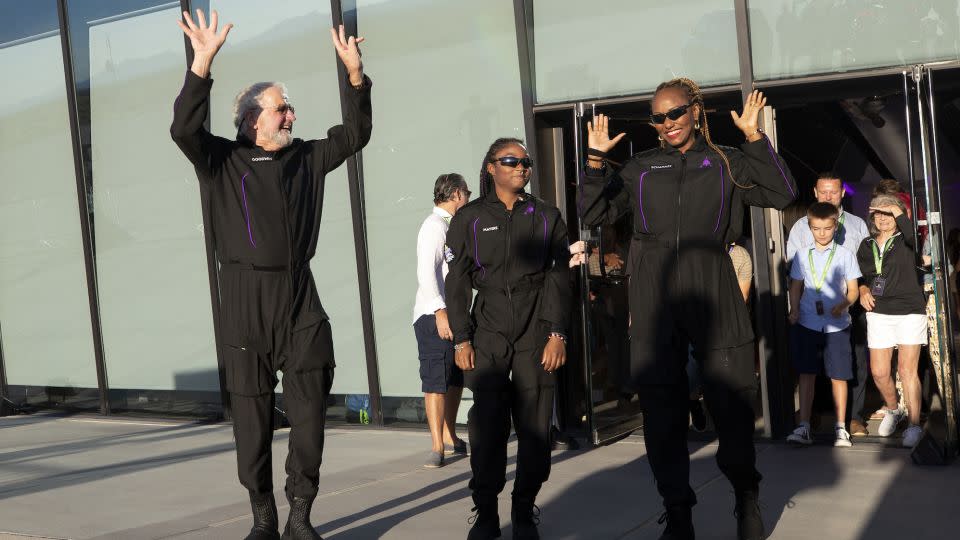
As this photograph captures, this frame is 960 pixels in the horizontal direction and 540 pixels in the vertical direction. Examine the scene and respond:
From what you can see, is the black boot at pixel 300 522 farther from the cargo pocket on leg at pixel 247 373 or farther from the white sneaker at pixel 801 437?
the white sneaker at pixel 801 437

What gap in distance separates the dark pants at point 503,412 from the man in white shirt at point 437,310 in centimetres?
Answer: 171

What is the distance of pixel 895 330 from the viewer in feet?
22.9

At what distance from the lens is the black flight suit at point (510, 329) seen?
183 inches

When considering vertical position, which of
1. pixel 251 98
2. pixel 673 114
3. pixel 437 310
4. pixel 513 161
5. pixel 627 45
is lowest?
pixel 437 310

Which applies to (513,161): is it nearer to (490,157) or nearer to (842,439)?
(490,157)

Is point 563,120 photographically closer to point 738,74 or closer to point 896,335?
Result: point 738,74

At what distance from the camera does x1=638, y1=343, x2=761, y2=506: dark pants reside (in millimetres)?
4379

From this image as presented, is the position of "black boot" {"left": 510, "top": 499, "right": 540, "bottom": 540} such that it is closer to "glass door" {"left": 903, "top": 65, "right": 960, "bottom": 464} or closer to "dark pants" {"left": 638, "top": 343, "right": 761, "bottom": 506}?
"dark pants" {"left": 638, "top": 343, "right": 761, "bottom": 506}

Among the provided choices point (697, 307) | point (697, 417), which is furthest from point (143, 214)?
point (697, 307)

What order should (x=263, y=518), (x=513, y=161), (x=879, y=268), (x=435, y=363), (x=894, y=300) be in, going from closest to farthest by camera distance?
(x=263, y=518) → (x=513, y=161) → (x=435, y=363) → (x=894, y=300) → (x=879, y=268)

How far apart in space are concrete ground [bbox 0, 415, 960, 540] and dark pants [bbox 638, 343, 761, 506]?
1.57ft

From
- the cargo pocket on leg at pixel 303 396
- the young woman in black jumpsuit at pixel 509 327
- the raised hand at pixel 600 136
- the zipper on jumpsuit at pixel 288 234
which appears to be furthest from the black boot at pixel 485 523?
the raised hand at pixel 600 136

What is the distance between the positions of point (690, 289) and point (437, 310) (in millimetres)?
2244

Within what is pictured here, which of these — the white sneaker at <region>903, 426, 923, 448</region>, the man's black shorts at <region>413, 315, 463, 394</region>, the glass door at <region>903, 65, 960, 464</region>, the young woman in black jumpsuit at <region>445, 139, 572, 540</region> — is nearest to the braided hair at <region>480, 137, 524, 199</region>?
the young woman in black jumpsuit at <region>445, 139, 572, 540</region>
